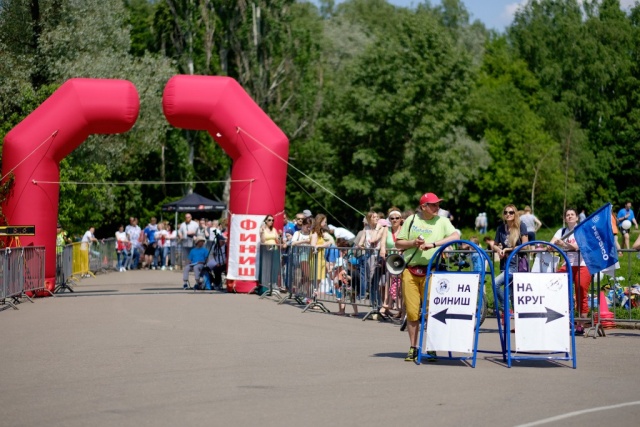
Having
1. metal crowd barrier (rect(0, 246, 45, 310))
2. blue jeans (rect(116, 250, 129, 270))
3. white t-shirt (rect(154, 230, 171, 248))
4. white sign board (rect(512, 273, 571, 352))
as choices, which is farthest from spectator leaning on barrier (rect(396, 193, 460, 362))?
white t-shirt (rect(154, 230, 171, 248))

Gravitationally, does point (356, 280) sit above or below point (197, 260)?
below

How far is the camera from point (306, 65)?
58.0 meters

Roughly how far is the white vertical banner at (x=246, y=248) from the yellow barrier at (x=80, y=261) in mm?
7490

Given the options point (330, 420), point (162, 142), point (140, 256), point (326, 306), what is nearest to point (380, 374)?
point (330, 420)

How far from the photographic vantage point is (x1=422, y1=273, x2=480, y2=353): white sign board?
39.2ft

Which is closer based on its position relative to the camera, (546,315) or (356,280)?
(546,315)

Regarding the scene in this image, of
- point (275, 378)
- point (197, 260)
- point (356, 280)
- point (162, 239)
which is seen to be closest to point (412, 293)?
point (275, 378)

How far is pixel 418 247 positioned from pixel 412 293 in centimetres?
49

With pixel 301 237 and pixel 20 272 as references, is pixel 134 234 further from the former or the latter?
pixel 20 272

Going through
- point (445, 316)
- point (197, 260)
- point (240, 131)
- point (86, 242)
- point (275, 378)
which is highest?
point (240, 131)

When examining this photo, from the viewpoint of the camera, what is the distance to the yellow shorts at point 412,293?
40.4 ft

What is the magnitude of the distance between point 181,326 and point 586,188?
61.4m

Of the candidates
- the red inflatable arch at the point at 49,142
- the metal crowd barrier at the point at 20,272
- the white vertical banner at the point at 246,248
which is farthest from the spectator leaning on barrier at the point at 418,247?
the red inflatable arch at the point at 49,142

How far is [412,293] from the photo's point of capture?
1245 centimetres
